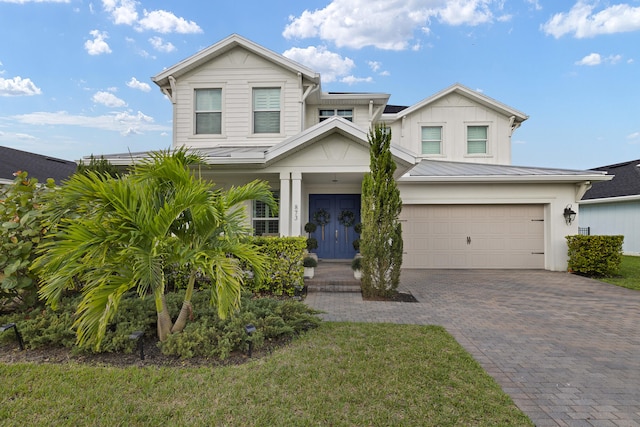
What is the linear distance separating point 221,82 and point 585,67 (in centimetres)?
1596

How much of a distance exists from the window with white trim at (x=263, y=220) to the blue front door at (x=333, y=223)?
5.13 ft

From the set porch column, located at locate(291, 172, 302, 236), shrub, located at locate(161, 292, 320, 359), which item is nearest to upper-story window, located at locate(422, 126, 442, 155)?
porch column, located at locate(291, 172, 302, 236)

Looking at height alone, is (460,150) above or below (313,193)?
above

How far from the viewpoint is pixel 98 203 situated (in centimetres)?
359

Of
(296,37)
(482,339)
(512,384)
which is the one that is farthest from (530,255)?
(296,37)

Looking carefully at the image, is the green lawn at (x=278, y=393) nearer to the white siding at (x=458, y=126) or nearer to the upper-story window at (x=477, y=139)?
the white siding at (x=458, y=126)

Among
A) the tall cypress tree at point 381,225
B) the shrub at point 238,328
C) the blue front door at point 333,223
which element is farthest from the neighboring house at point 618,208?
the shrub at point 238,328

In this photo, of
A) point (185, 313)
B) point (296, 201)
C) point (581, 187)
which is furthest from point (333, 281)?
point (581, 187)

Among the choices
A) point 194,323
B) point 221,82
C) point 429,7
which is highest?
point 429,7

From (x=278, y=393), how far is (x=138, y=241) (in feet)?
7.36

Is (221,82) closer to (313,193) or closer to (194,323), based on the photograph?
(313,193)

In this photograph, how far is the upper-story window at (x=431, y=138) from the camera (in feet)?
Result: 42.2

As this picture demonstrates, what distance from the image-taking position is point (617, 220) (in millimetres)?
15133

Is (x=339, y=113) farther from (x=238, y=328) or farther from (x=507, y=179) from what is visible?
(x=238, y=328)
